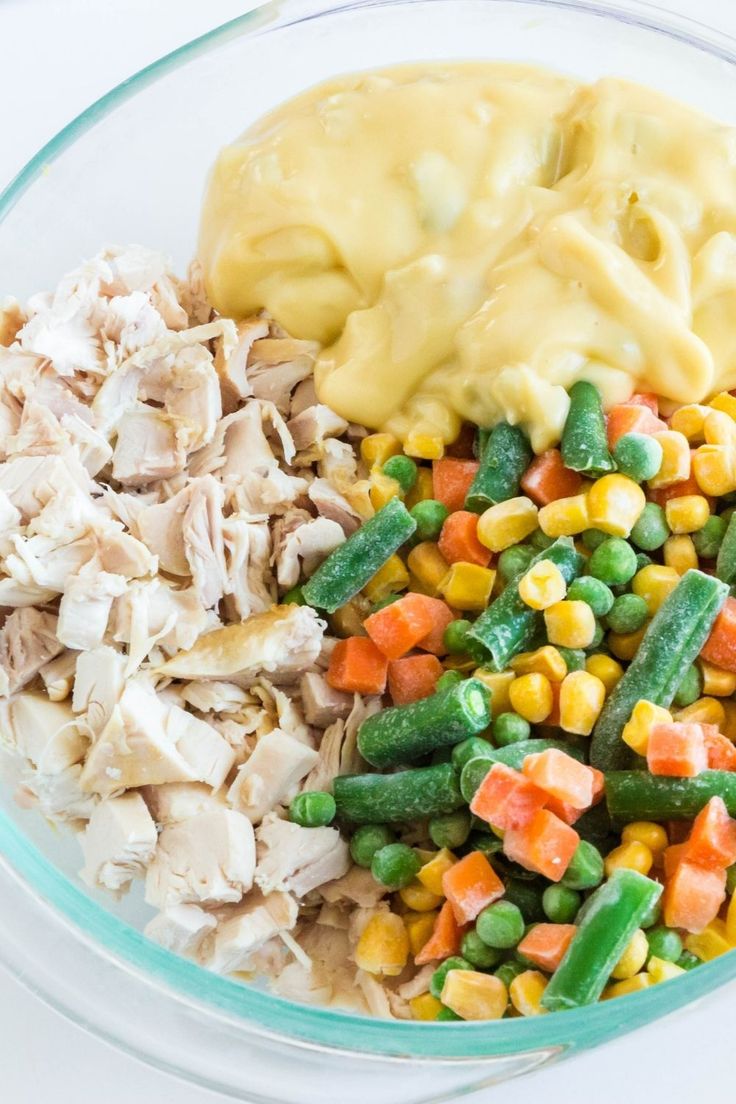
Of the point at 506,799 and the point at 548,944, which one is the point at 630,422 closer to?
the point at 506,799

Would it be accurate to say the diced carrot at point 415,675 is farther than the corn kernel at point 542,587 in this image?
Yes

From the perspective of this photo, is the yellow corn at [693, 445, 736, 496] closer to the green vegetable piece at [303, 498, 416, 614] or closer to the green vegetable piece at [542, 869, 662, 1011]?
the green vegetable piece at [303, 498, 416, 614]

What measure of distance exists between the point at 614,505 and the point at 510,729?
0.62 m

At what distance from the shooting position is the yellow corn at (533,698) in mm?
2840

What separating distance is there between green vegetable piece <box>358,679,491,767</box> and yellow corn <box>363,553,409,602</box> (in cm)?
38

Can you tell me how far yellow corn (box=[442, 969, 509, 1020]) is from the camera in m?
2.59

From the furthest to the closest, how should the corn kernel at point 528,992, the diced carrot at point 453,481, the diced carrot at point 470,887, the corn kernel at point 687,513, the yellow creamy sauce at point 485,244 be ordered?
the diced carrot at point 453,481, the yellow creamy sauce at point 485,244, the corn kernel at point 687,513, the diced carrot at point 470,887, the corn kernel at point 528,992

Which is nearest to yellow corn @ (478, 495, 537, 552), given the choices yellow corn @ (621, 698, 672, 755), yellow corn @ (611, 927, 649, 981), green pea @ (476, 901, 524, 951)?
yellow corn @ (621, 698, 672, 755)

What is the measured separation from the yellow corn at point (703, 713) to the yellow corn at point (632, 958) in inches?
21.5

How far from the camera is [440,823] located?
2.82 metres

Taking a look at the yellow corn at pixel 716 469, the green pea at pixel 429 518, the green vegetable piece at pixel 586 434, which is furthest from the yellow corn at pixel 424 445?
the yellow corn at pixel 716 469

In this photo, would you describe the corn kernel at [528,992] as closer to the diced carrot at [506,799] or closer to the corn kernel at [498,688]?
the diced carrot at [506,799]

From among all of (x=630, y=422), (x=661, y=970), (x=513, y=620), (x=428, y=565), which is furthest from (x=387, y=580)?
(x=661, y=970)

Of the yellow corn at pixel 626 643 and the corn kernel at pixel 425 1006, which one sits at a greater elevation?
the yellow corn at pixel 626 643
